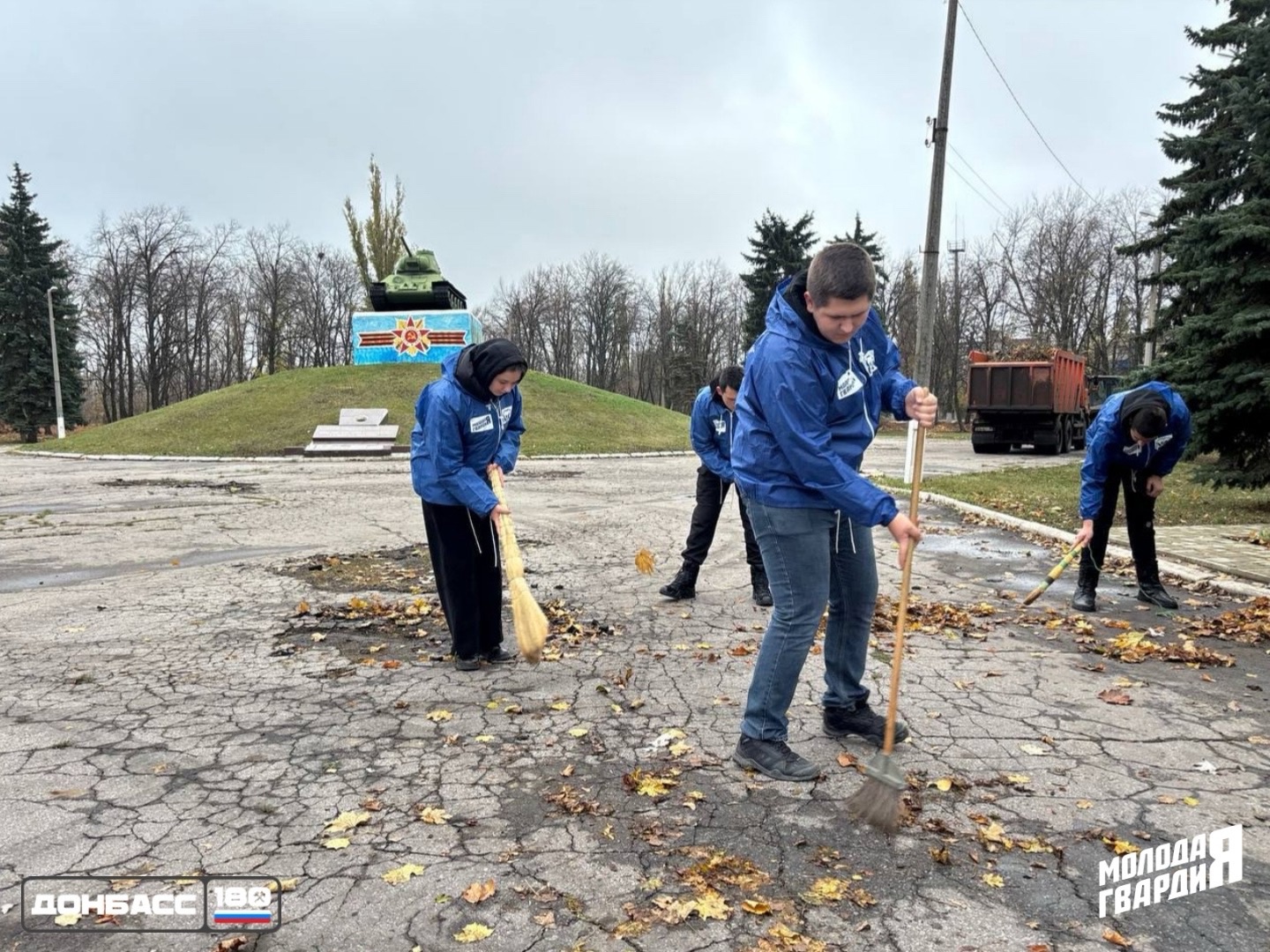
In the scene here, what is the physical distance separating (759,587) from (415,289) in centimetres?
3219

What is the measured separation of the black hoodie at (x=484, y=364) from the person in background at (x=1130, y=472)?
4141mm

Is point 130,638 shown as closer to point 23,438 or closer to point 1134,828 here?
point 1134,828

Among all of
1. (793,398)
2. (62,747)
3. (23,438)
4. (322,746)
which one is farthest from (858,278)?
(23,438)

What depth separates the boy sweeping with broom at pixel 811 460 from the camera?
10.5ft

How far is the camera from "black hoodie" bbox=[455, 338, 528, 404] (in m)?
4.73

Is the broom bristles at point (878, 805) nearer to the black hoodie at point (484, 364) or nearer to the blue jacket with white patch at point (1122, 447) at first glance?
the black hoodie at point (484, 364)

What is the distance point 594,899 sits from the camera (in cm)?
260

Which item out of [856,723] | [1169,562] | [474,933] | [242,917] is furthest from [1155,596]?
[242,917]

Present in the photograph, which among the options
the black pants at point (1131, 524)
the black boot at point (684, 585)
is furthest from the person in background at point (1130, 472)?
the black boot at point (684, 585)

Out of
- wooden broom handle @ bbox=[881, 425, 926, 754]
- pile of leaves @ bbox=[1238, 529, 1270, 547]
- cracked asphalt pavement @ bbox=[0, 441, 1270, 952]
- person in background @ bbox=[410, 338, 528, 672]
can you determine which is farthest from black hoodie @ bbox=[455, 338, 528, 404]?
pile of leaves @ bbox=[1238, 529, 1270, 547]

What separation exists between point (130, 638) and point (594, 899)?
438cm

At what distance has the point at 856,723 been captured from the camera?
3838 millimetres

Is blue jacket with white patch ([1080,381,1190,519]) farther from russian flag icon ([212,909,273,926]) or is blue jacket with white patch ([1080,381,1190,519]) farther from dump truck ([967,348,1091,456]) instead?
dump truck ([967,348,1091,456])

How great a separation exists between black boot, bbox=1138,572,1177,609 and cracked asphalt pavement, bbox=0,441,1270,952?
12 cm
